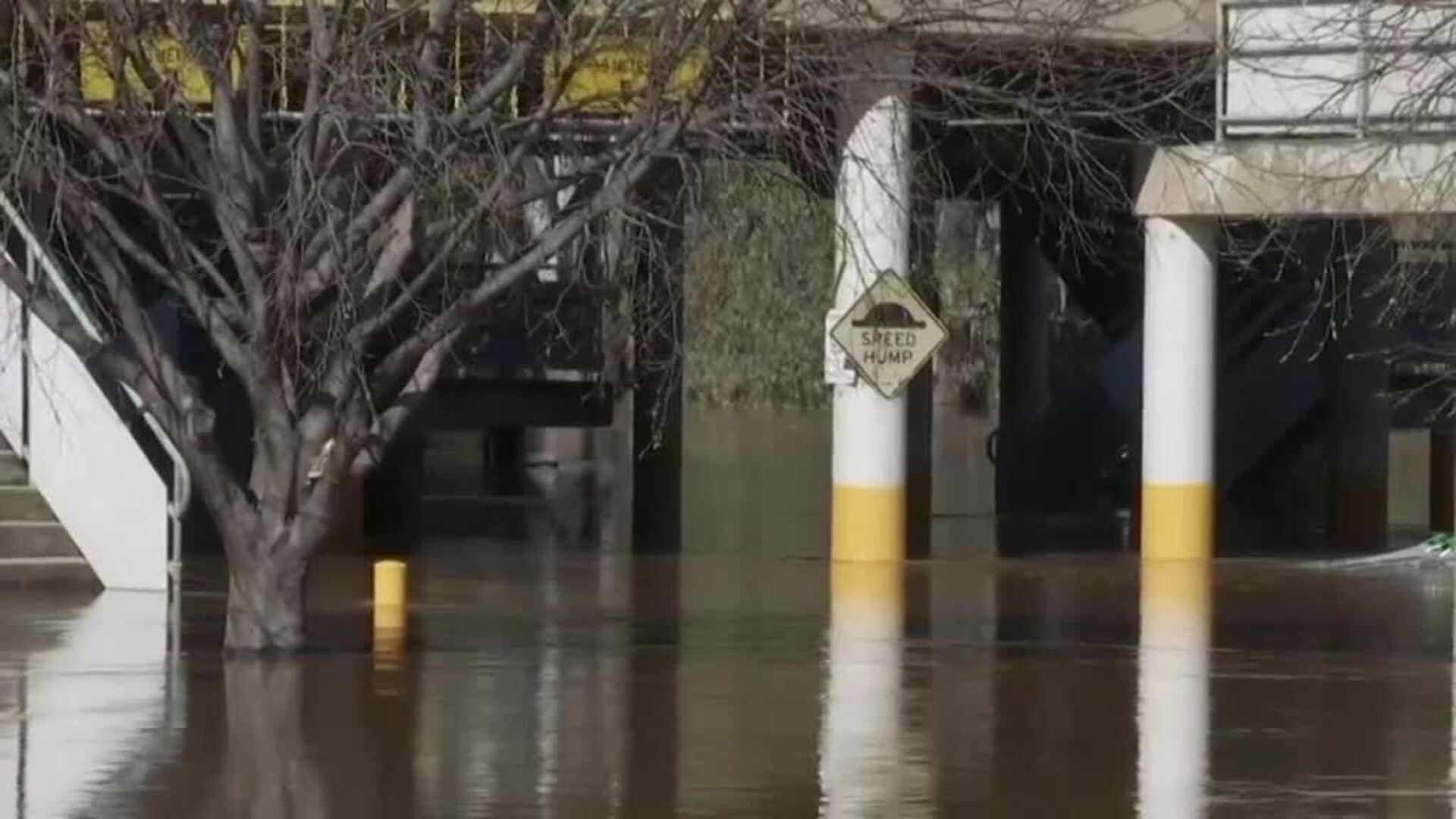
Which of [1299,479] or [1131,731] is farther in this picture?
[1299,479]

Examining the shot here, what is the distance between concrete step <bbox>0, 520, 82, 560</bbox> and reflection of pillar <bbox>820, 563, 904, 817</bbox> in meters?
6.12

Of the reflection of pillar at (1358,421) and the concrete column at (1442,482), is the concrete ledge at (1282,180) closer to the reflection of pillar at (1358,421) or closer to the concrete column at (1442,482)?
the reflection of pillar at (1358,421)

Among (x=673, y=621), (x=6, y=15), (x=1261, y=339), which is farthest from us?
(x=1261, y=339)

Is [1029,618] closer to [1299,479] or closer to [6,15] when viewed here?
[6,15]

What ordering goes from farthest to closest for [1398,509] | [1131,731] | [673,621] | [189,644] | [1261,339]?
[1398,509]
[1261,339]
[673,621]
[189,644]
[1131,731]

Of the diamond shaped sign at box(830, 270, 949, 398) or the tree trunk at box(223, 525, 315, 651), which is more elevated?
the diamond shaped sign at box(830, 270, 949, 398)

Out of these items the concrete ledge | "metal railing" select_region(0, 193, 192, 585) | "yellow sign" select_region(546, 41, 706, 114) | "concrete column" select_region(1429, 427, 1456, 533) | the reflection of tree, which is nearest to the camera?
the reflection of tree

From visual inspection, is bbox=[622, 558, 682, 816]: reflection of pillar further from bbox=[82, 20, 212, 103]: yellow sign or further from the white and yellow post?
bbox=[82, 20, 212, 103]: yellow sign

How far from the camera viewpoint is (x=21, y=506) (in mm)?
23781

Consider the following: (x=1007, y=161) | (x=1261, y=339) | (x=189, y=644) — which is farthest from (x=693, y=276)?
(x=189, y=644)

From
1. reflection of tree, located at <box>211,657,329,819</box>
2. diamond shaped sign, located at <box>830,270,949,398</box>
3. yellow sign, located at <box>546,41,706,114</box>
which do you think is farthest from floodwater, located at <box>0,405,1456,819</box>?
yellow sign, located at <box>546,41,706,114</box>

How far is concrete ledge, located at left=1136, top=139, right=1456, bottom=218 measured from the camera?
2612cm

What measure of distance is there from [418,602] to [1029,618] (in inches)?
186

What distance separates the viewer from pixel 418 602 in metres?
23.2
